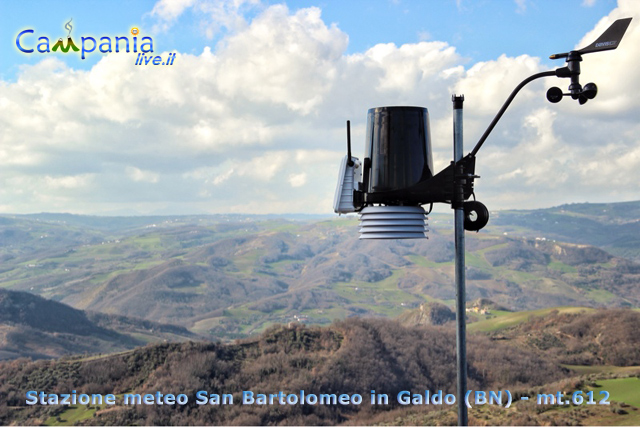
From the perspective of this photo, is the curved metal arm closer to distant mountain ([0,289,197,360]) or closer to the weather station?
the weather station

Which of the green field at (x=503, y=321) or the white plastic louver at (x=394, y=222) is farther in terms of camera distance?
the green field at (x=503, y=321)

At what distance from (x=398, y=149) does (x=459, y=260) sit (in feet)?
6.07

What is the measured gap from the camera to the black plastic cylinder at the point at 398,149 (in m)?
8.91

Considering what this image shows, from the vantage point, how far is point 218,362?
190ft

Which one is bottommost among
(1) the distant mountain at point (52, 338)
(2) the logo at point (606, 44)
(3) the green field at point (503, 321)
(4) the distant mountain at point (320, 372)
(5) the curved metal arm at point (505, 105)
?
(1) the distant mountain at point (52, 338)

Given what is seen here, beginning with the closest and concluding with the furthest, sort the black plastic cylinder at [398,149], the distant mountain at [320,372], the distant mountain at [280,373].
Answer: the black plastic cylinder at [398,149]
the distant mountain at [320,372]
the distant mountain at [280,373]

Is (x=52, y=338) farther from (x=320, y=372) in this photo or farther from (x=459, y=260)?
(x=459, y=260)

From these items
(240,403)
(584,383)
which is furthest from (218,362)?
(584,383)

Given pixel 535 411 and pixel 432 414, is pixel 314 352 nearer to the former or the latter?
pixel 432 414

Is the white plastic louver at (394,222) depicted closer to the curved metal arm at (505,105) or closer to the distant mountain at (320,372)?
the curved metal arm at (505,105)

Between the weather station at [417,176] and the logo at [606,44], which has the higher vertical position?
the logo at [606,44]

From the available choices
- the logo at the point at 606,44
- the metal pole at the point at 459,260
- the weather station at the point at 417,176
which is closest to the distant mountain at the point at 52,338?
the weather station at the point at 417,176

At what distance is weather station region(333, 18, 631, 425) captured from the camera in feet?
26.1

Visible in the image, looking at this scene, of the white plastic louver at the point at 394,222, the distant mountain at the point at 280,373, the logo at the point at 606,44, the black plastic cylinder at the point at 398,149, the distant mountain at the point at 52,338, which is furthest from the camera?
the distant mountain at the point at 52,338
